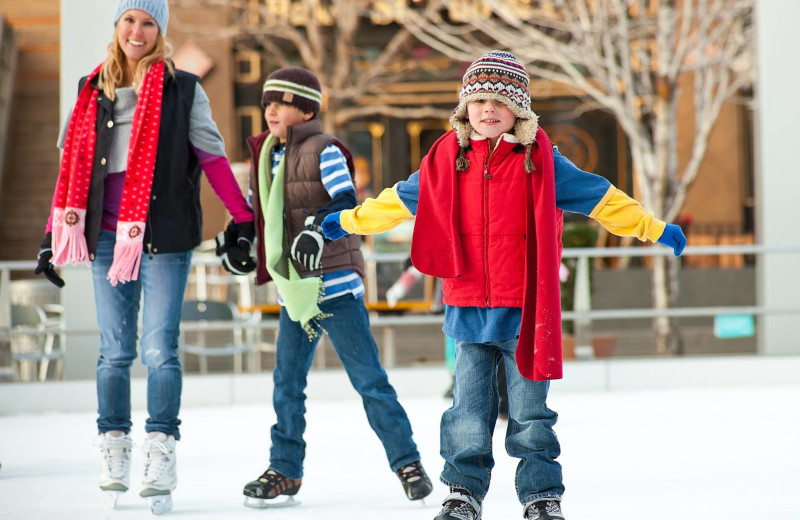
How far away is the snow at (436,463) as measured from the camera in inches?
123

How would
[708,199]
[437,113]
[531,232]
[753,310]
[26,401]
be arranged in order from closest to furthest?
1. [531,232]
2. [26,401]
3. [753,310]
4. [437,113]
5. [708,199]

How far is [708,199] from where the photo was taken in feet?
46.8

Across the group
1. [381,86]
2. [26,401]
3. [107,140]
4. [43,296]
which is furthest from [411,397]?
[381,86]

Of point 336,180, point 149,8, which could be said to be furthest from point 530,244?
point 149,8

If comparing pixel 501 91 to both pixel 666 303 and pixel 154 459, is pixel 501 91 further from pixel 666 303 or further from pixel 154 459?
pixel 666 303

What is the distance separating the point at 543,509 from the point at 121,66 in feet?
6.47

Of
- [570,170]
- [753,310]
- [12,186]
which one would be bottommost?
[753,310]

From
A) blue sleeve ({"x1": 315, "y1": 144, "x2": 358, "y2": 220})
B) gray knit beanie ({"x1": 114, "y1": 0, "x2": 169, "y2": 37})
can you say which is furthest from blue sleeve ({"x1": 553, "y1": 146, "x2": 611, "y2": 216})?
gray knit beanie ({"x1": 114, "y1": 0, "x2": 169, "y2": 37})

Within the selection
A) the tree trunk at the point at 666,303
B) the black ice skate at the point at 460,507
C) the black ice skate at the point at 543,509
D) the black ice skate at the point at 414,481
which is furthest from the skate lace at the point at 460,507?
the tree trunk at the point at 666,303

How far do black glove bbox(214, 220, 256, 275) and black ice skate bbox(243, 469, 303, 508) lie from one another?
685 millimetres

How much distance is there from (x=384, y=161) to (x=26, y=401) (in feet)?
28.7

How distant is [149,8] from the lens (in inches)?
126

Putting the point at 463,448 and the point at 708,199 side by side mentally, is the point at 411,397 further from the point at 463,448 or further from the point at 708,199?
the point at 708,199

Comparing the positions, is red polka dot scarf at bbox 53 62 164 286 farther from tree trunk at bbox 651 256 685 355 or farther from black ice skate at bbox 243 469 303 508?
tree trunk at bbox 651 256 685 355
